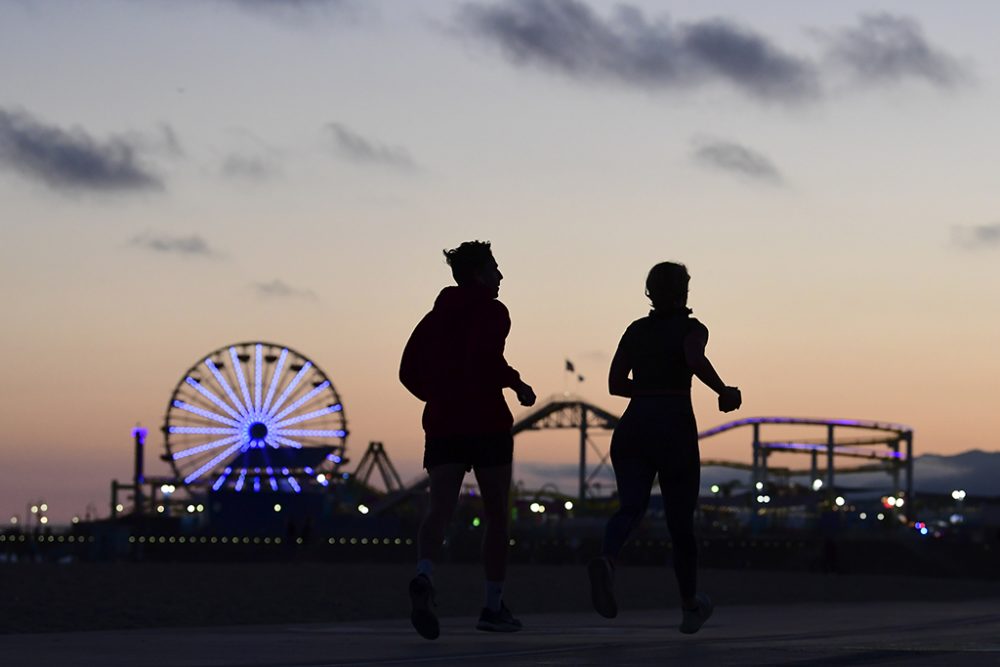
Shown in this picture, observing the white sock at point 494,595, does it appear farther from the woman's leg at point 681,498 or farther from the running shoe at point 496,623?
the woman's leg at point 681,498

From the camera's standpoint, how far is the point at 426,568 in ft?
24.0

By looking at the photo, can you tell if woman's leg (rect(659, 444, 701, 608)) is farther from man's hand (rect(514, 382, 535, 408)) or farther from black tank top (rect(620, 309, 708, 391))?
man's hand (rect(514, 382, 535, 408))

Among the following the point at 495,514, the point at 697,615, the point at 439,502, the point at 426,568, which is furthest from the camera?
the point at 697,615

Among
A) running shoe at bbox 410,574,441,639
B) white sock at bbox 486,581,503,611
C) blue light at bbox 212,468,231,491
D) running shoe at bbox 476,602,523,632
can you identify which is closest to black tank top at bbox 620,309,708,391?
white sock at bbox 486,581,503,611

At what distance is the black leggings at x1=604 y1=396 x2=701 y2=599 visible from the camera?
7660 mm

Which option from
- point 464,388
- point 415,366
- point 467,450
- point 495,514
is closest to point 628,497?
point 495,514

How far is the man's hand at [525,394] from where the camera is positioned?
7113mm

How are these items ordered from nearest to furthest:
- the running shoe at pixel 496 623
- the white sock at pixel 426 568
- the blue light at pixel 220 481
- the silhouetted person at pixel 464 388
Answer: the white sock at pixel 426 568, the silhouetted person at pixel 464 388, the running shoe at pixel 496 623, the blue light at pixel 220 481

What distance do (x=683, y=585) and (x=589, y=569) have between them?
2.38 feet

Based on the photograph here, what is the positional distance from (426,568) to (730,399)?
1452 millimetres

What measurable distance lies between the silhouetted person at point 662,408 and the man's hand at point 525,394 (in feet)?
1.79

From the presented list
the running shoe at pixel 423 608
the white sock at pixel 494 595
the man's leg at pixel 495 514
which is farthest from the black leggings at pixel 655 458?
the running shoe at pixel 423 608

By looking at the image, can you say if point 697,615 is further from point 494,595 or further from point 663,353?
point 663,353

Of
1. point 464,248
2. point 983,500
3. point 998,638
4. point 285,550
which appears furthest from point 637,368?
point 983,500
